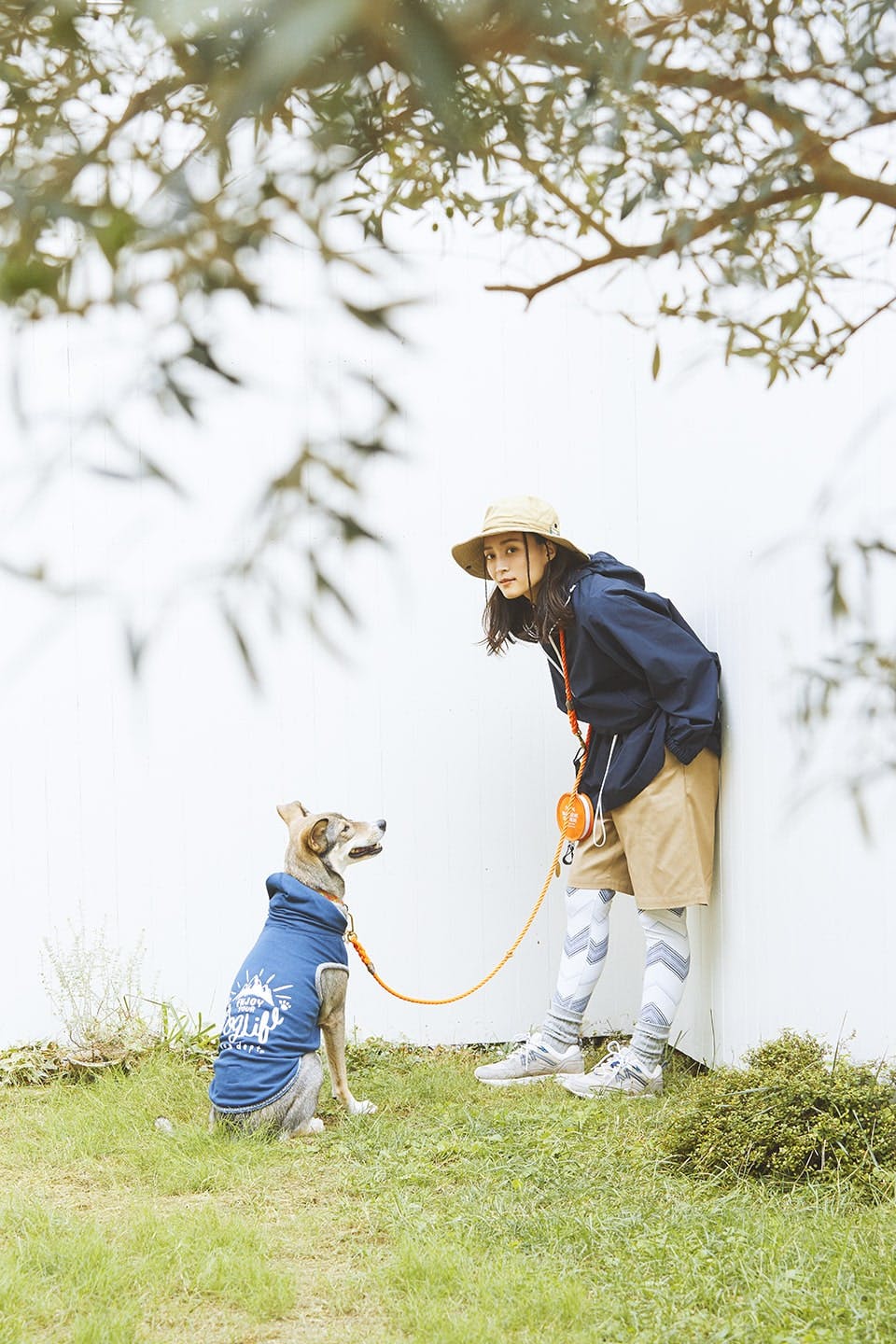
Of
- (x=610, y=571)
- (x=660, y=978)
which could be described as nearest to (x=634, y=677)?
(x=610, y=571)

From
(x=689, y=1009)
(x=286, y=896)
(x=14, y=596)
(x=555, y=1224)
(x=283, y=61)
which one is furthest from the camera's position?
(x=14, y=596)

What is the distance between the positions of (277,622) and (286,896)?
257 centimetres

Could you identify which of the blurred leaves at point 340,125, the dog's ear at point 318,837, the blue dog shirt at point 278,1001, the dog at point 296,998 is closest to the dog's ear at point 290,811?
the dog at point 296,998

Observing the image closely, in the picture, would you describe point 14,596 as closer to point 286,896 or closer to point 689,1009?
point 286,896

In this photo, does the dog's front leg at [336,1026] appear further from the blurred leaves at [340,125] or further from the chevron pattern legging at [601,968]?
the blurred leaves at [340,125]

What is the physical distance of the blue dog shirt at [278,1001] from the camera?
3271 millimetres

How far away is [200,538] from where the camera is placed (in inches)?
171

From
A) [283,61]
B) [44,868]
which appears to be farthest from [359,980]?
[283,61]

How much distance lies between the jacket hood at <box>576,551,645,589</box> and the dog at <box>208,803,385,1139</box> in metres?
0.95

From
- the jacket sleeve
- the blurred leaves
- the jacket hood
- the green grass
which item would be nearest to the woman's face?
the jacket hood

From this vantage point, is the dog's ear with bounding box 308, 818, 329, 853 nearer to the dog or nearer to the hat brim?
the dog

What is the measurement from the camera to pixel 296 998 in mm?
3357

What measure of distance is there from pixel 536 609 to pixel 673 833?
2.46 ft

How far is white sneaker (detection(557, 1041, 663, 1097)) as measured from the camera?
12.1 ft
